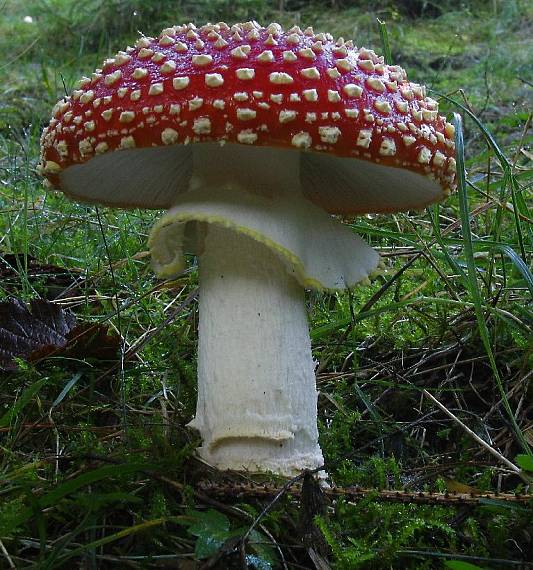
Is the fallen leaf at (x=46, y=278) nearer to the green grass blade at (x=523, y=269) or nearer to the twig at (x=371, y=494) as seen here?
the twig at (x=371, y=494)

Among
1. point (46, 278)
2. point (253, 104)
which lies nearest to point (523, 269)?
point (253, 104)

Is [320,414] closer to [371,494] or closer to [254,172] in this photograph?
[371,494]

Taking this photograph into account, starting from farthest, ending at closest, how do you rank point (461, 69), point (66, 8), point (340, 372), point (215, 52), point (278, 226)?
point (66, 8)
point (461, 69)
point (340, 372)
point (278, 226)
point (215, 52)

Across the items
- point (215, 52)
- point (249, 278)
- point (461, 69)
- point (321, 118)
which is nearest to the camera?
point (321, 118)

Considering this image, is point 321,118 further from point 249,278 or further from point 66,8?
point 66,8

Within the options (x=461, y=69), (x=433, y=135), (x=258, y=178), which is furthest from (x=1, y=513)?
(x=461, y=69)

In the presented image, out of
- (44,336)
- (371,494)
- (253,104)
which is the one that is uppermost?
(253,104)
